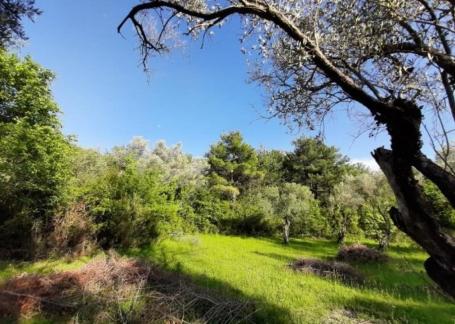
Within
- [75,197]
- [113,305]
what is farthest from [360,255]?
[75,197]

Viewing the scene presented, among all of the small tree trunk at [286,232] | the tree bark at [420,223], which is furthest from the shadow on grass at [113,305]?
the small tree trunk at [286,232]

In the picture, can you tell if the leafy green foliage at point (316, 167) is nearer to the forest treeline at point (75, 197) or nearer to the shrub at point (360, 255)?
the forest treeline at point (75, 197)

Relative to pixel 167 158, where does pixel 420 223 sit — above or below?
below

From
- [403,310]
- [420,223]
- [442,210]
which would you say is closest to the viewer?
[420,223]

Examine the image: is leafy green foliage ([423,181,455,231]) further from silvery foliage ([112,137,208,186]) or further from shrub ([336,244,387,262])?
silvery foliage ([112,137,208,186])

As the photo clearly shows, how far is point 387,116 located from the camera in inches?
144

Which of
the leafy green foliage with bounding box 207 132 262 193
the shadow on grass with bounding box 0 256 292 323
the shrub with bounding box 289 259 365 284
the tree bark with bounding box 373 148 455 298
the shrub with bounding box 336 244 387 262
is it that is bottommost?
the shadow on grass with bounding box 0 256 292 323

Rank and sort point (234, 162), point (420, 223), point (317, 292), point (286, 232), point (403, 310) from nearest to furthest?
1. point (420, 223)
2. point (403, 310)
3. point (317, 292)
4. point (286, 232)
5. point (234, 162)

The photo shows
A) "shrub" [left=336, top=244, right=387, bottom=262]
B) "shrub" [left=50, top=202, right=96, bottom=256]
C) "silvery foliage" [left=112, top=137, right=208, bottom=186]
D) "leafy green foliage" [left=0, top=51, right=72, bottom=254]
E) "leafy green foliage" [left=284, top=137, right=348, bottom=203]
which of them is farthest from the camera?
"leafy green foliage" [left=284, top=137, right=348, bottom=203]

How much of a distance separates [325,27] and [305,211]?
2324 centimetres

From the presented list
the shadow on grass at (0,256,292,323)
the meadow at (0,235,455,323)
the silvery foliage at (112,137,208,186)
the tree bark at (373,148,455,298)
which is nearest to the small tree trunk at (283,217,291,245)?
the meadow at (0,235,455,323)

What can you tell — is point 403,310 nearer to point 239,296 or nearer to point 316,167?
point 239,296

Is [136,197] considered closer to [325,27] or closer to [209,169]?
[325,27]

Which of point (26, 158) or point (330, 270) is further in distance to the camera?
point (330, 270)
